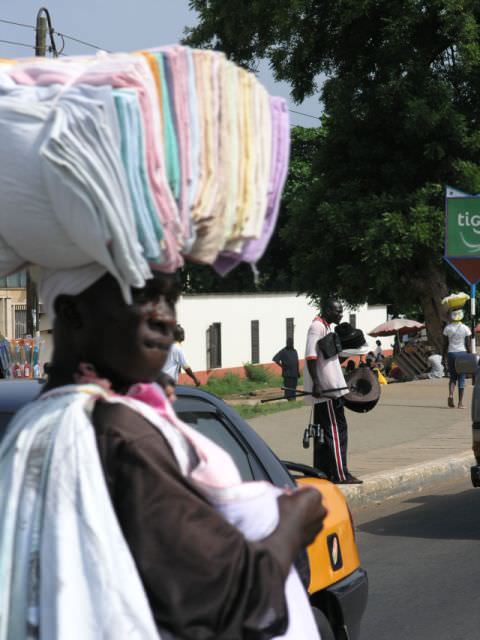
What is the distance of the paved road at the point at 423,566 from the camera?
6.43m

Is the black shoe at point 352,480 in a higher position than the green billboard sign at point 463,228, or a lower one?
lower

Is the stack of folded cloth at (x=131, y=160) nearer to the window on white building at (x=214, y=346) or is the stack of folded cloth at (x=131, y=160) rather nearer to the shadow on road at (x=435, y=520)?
the shadow on road at (x=435, y=520)

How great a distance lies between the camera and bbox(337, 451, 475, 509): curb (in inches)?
423

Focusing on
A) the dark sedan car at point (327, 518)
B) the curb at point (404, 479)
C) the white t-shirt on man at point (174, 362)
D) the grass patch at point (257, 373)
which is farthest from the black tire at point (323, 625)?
the grass patch at point (257, 373)

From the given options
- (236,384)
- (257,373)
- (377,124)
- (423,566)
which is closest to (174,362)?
(423,566)

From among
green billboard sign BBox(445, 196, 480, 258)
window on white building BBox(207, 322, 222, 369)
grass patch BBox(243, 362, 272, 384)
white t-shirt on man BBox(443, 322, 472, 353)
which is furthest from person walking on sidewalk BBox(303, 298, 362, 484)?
grass patch BBox(243, 362, 272, 384)

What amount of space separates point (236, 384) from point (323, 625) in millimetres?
37195

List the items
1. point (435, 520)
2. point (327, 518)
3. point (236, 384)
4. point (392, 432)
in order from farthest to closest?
1. point (236, 384)
2. point (392, 432)
3. point (435, 520)
4. point (327, 518)

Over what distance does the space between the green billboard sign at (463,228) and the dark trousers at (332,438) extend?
9.03 m

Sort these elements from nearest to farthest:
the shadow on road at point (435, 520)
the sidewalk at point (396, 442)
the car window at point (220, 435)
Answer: the car window at point (220, 435) → the shadow on road at point (435, 520) → the sidewalk at point (396, 442)

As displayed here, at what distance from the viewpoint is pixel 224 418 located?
4484mm

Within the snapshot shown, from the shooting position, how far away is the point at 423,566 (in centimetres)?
785

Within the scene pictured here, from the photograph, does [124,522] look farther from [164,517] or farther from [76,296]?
[76,296]

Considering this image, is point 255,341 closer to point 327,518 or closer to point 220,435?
point 327,518
